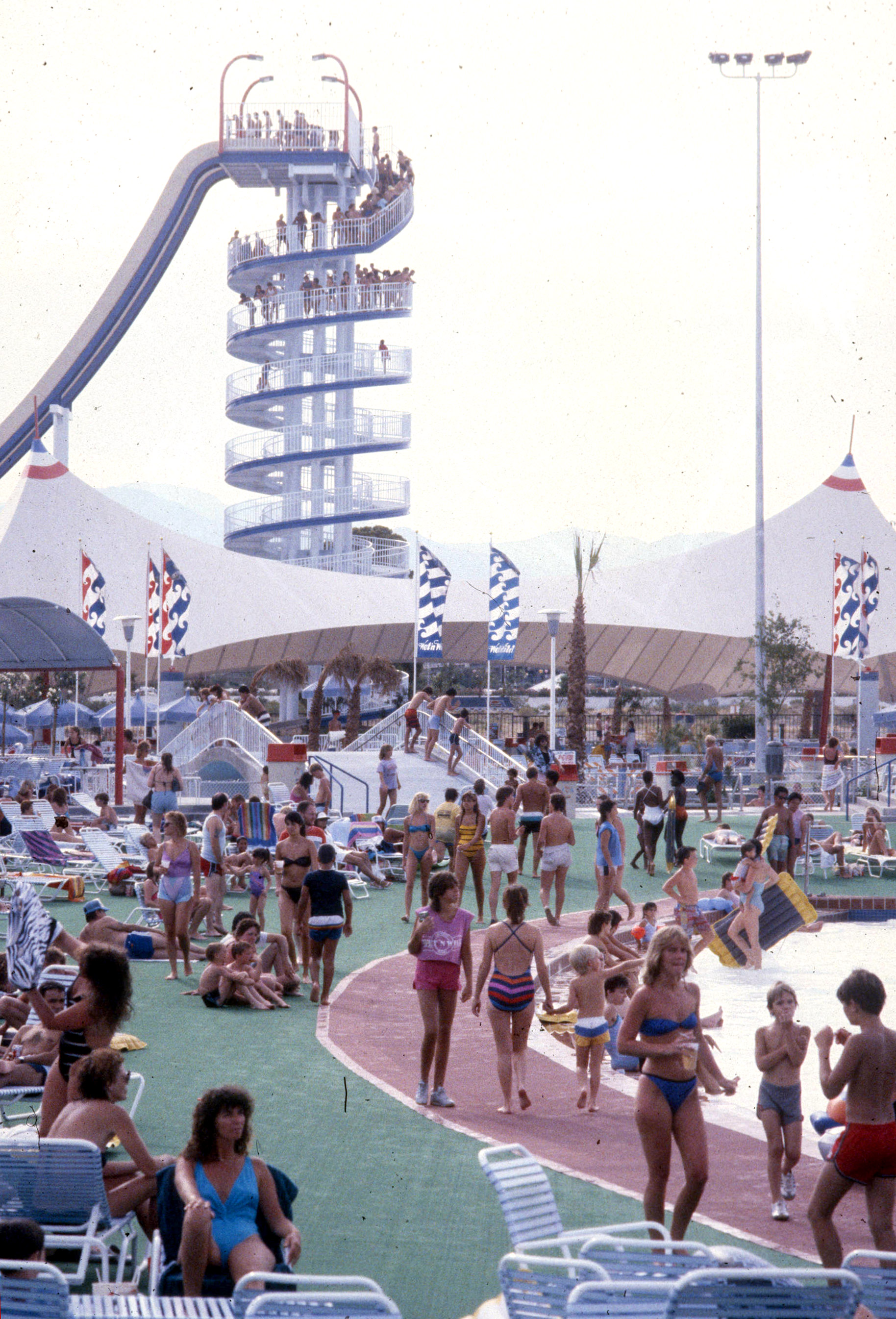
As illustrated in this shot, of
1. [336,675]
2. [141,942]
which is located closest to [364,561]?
[336,675]

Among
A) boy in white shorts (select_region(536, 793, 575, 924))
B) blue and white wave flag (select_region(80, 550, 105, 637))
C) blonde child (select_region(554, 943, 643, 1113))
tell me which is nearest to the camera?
blonde child (select_region(554, 943, 643, 1113))

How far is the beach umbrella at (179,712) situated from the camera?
3177cm

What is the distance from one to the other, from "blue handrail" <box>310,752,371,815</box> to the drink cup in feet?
55.1

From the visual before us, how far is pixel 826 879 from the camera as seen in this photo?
20.4 meters

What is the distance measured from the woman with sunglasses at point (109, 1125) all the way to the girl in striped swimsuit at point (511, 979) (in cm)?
316

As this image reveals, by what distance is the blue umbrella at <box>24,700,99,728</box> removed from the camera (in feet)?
131

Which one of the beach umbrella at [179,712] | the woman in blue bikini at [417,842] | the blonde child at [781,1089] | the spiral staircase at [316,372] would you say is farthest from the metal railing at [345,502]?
the blonde child at [781,1089]

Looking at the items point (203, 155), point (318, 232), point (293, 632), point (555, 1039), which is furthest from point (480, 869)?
point (203, 155)

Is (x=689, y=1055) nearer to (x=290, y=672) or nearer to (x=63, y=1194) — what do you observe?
(x=63, y=1194)

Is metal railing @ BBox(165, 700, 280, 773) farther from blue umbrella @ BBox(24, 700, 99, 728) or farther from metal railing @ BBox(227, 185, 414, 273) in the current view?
metal railing @ BBox(227, 185, 414, 273)

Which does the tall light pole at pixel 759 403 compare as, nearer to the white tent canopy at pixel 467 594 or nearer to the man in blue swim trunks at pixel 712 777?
the man in blue swim trunks at pixel 712 777

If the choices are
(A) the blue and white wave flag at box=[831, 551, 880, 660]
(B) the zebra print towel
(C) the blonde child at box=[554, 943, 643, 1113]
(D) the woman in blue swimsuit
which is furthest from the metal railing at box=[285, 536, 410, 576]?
(D) the woman in blue swimsuit

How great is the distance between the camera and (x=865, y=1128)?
5.14 m

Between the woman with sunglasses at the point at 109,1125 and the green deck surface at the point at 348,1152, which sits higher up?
the woman with sunglasses at the point at 109,1125
